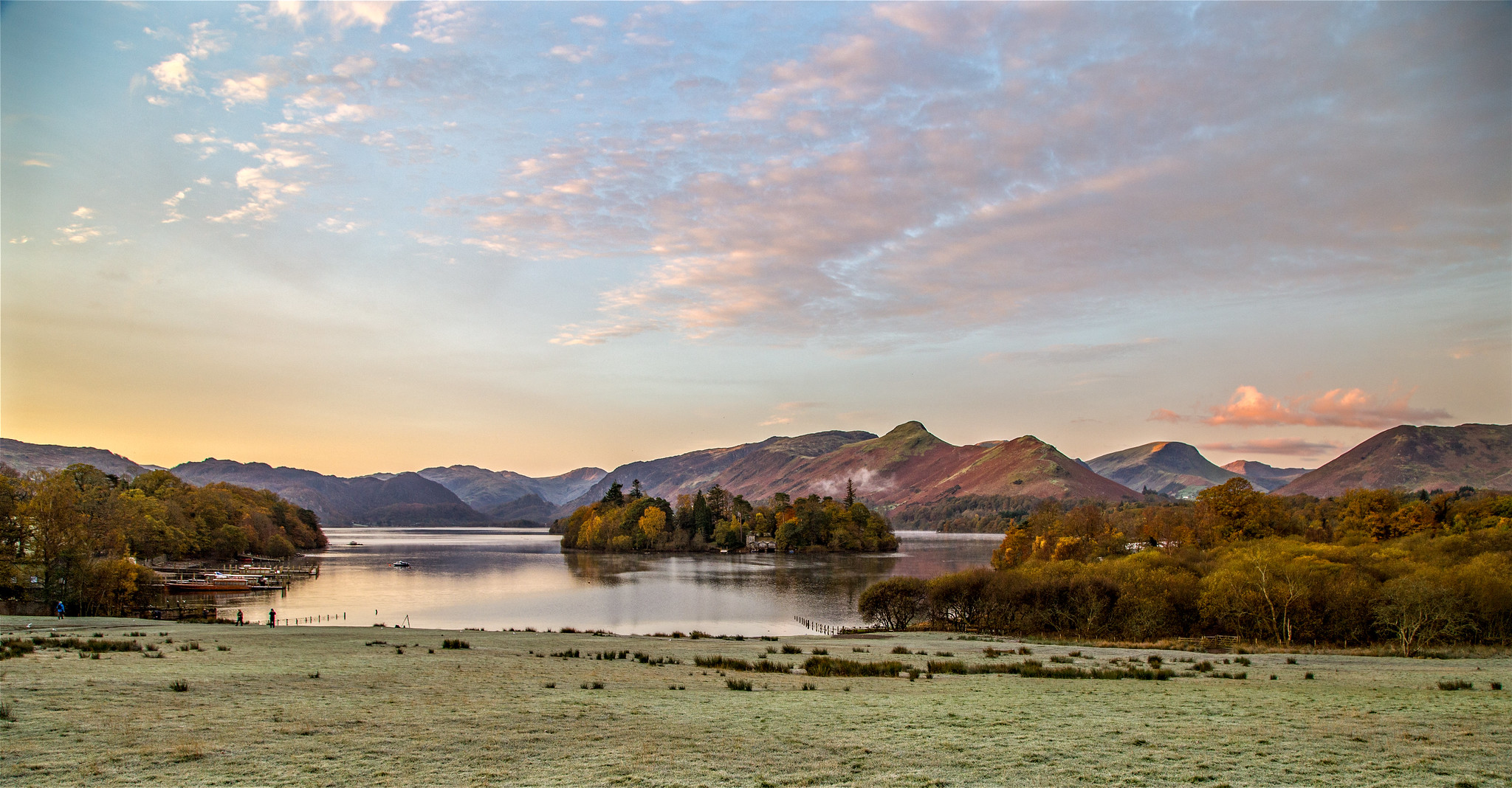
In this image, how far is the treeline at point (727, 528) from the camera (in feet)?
575

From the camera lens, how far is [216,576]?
301ft

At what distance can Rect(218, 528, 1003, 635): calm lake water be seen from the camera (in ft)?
196

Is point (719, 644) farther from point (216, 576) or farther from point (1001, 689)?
point (216, 576)

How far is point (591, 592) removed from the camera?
84562 millimetres

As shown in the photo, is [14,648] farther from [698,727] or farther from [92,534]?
[92,534]

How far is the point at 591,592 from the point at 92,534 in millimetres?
43291

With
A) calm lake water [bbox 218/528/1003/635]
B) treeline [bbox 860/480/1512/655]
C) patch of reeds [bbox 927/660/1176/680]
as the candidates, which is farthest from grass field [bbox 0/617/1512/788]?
calm lake water [bbox 218/528/1003/635]

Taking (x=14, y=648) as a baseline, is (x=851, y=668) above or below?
below

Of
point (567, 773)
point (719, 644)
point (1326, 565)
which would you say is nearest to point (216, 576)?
point (719, 644)

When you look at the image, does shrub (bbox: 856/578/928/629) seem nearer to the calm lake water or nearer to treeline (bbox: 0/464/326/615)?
the calm lake water

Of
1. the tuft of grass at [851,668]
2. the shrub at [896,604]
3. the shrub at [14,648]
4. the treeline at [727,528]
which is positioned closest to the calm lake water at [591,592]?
the shrub at [896,604]

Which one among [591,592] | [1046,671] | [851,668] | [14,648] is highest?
[14,648]

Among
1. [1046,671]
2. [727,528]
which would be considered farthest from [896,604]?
[727,528]

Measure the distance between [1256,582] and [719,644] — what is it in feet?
105
